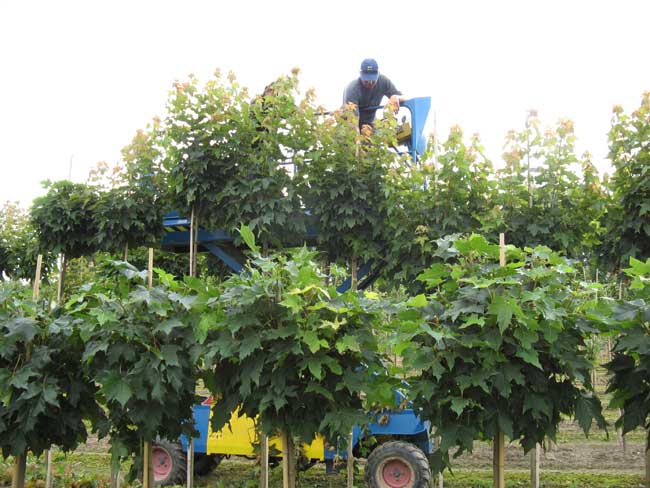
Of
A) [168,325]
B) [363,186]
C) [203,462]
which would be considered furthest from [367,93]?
[203,462]

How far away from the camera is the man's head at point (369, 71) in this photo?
695 centimetres

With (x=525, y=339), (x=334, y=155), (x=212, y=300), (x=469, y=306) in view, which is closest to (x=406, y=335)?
(x=469, y=306)

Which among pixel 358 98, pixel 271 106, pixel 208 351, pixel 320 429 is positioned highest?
pixel 358 98

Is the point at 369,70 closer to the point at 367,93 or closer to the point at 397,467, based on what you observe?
the point at 367,93

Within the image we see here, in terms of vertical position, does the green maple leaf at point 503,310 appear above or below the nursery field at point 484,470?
above

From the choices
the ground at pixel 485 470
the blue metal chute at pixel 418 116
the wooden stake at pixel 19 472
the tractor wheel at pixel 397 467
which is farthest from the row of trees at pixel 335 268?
the ground at pixel 485 470

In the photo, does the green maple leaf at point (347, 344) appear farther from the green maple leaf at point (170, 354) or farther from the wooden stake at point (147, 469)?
the wooden stake at point (147, 469)

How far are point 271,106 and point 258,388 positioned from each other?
3.31 metres

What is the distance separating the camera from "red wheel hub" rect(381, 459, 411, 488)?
6043 millimetres

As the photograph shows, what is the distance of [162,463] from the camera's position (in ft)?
22.8

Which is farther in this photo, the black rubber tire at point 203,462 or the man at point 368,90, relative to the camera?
the black rubber tire at point 203,462

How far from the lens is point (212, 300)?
3.57 meters

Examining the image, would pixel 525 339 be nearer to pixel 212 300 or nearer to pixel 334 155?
Result: pixel 212 300

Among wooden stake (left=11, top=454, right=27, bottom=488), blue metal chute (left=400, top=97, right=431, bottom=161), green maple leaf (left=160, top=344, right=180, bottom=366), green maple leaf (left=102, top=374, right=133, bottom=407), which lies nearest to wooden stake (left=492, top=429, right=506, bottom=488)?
green maple leaf (left=160, top=344, right=180, bottom=366)
